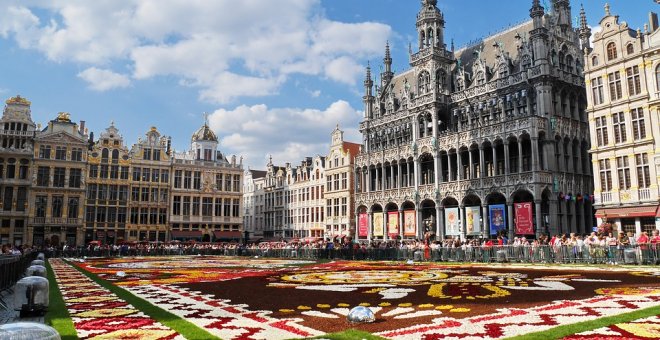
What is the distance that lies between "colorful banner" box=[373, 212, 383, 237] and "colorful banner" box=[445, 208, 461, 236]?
8632 mm

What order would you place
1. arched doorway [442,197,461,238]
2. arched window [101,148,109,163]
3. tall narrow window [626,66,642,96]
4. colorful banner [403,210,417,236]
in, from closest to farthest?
tall narrow window [626,66,642,96], arched doorway [442,197,461,238], colorful banner [403,210,417,236], arched window [101,148,109,163]

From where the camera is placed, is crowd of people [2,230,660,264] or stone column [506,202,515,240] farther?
stone column [506,202,515,240]

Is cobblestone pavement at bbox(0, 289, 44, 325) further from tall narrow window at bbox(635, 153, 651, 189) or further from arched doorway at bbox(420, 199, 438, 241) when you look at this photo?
arched doorway at bbox(420, 199, 438, 241)

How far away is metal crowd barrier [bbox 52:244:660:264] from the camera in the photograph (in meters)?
20.2

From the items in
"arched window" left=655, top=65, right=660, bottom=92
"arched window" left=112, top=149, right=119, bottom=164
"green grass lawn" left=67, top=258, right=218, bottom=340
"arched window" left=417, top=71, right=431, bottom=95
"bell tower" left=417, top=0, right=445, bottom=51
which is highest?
"bell tower" left=417, top=0, right=445, bottom=51

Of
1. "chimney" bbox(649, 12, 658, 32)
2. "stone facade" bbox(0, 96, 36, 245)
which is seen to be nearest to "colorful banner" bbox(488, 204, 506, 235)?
"chimney" bbox(649, 12, 658, 32)

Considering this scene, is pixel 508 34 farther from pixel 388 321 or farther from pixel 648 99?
pixel 388 321

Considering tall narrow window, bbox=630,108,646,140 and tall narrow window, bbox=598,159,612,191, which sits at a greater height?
tall narrow window, bbox=630,108,646,140

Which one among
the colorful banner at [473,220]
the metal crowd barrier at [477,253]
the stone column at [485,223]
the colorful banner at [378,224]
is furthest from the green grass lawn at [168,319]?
the colorful banner at [378,224]

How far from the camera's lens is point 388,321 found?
7.28 meters

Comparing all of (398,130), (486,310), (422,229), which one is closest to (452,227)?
(422,229)

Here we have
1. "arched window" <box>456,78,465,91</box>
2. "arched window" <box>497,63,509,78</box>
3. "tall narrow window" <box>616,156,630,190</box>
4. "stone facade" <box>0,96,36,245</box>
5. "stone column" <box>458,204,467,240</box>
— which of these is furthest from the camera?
"stone facade" <box>0,96,36,245</box>

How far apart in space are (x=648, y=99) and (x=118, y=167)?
5470cm

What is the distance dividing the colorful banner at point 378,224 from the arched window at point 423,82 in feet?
43.2
